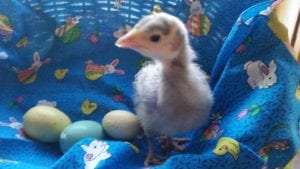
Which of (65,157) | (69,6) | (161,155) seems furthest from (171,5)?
(65,157)

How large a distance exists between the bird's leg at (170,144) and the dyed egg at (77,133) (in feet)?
0.55

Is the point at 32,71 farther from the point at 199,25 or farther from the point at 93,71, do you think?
the point at 199,25

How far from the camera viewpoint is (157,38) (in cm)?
89

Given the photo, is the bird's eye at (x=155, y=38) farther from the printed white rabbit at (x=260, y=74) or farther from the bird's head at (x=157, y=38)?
the printed white rabbit at (x=260, y=74)

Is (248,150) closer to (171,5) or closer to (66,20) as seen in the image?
(171,5)


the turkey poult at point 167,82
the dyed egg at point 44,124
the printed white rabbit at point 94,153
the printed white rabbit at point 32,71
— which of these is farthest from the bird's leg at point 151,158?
the printed white rabbit at point 32,71

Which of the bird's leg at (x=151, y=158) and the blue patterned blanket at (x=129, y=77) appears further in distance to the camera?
the bird's leg at (x=151, y=158)

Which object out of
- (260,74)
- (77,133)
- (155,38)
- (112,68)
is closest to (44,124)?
(77,133)

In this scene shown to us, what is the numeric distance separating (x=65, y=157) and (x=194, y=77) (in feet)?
1.12

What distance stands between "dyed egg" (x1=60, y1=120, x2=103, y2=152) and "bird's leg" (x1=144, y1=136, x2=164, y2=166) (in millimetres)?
131

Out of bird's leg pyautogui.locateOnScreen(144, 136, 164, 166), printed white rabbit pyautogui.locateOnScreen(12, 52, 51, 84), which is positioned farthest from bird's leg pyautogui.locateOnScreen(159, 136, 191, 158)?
printed white rabbit pyautogui.locateOnScreen(12, 52, 51, 84)

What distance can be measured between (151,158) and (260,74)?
33 centimetres

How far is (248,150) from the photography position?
2.89 feet

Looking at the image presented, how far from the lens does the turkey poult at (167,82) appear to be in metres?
0.89
